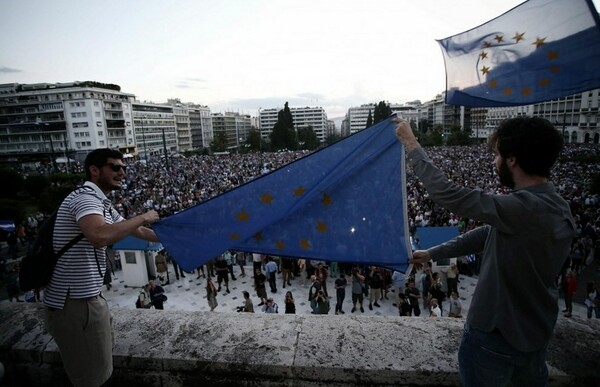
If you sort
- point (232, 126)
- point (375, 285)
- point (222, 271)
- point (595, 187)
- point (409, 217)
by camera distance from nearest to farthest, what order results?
point (375, 285) → point (222, 271) → point (409, 217) → point (595, 187) → point (232, 126)

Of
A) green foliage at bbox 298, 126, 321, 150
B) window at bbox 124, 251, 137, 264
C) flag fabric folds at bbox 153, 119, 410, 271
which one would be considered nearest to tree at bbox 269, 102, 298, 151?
green foliage at bbox 298, 126, 321, 150

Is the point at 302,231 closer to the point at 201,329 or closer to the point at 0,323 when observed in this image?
the point at 201,329

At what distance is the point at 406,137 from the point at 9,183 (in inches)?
1514

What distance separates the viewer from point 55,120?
2825 inches

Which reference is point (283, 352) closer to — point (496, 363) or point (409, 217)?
point (496, 363)

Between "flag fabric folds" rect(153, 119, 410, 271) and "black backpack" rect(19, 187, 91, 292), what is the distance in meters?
0.73

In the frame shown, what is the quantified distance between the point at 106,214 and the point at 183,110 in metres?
124

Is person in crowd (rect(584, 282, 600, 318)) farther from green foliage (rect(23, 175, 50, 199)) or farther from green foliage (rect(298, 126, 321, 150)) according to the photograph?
green foliage (rect(298, 126, 321, 150))

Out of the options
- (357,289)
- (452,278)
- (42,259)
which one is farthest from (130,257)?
(42,259)

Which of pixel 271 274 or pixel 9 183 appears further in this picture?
pixel 9 183

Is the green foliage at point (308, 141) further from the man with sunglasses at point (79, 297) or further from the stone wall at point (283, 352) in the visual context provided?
the man with sunglasses at point (79, 297)

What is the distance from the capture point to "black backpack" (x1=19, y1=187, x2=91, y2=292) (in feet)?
6.41

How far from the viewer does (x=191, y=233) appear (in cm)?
265

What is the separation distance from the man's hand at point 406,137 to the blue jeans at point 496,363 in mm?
867
